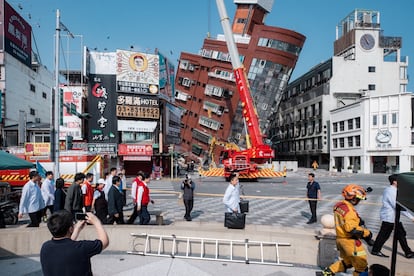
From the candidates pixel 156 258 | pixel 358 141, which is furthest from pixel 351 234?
pixel 358 141

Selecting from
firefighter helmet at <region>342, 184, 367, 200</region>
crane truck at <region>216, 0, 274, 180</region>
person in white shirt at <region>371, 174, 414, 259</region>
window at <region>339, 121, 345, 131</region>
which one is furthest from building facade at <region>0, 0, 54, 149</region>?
window at <region>339, 121, 345, 131</region>

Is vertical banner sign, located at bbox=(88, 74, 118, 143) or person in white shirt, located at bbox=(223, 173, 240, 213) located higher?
vertical banner sign, located at bbox=(88, 74, 118, 143)

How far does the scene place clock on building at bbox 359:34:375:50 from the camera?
2032 inches

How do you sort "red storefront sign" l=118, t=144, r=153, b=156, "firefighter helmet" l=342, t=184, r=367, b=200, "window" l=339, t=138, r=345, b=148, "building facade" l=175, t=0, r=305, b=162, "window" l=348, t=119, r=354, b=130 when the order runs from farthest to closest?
"window" l=339, t=138, r=345, b=148
"building facade" l=175, t=0, r=305, b=162
"window" l=348, t=119, r=354, b=130
"red storefront sign" l=118, t=144, r=153, b=156
"firefighter helmet" l=342, t=184, r=367, b=200

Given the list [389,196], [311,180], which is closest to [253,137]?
[311,180]

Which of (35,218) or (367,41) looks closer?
(35,218)

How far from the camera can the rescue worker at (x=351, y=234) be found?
→ 158 inches

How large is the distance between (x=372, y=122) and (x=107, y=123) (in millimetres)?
37095

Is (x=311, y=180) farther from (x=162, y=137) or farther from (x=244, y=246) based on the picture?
(x=162, y=137)

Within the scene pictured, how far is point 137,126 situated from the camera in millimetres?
31328

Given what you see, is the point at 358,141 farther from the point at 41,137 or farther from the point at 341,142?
the point at 41,137

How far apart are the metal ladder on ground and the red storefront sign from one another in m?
23.9

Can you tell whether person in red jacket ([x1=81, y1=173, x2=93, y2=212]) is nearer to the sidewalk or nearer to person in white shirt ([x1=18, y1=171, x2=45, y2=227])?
person in white shirt ([x1=18, y1=171, x2=45, y2=227])

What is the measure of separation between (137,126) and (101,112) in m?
4.02
